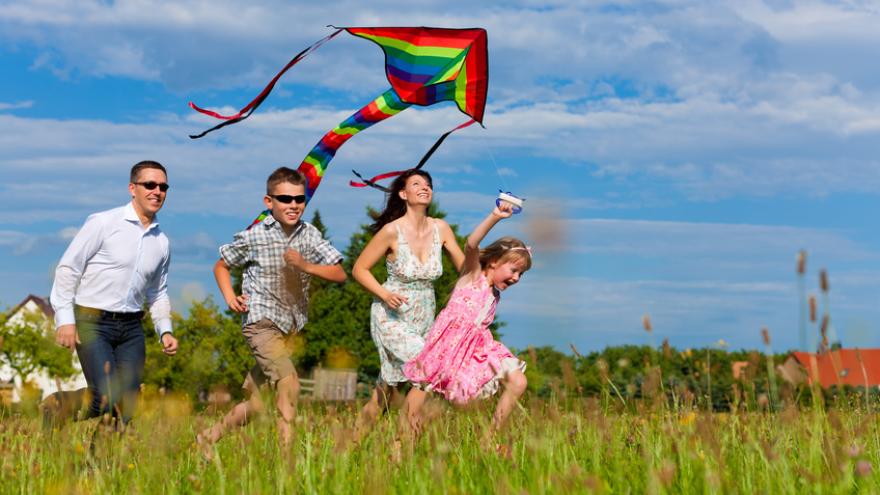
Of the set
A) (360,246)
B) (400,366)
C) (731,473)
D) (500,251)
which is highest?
(360,246)

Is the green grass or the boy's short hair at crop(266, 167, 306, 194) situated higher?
the boy's short hair at crop(266, 167, 306, 194)

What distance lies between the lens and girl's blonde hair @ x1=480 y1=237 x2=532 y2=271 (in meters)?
6.92

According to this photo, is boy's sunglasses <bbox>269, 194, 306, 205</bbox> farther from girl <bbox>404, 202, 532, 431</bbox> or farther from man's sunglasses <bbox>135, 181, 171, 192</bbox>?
girl <bbox>404, 202, 532, 431</bbox>

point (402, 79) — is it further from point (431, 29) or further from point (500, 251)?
point (500, 251)

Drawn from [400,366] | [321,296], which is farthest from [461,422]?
[321,296]

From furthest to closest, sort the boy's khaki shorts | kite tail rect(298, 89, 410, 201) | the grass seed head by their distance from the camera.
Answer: kite tail rect(298, 89, 410, 201) → the boy's khaki shorts → the grass seed head

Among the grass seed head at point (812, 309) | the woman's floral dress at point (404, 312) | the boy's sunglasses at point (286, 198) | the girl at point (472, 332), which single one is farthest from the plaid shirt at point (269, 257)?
the grass seed head at point (812, 309)

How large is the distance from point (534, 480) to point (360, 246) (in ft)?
103

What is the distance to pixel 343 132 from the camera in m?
8.34

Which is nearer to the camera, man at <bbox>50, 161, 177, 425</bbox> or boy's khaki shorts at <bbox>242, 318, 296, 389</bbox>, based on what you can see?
man at <bbox>50, 161, 177, 425</bbox>

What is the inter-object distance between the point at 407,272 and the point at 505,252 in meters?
0.80

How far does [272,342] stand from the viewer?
23.4 feet

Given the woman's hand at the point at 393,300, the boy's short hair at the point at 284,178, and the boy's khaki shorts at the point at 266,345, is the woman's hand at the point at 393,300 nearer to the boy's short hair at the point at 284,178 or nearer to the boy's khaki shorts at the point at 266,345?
the boy's khaki shorts at the point at 266,345

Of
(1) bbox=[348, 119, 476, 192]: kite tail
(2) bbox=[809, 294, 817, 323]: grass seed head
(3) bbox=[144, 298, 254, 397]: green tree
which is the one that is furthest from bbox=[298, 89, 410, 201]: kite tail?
(3) bbox=[144, 298, 254, 397]: green tree
